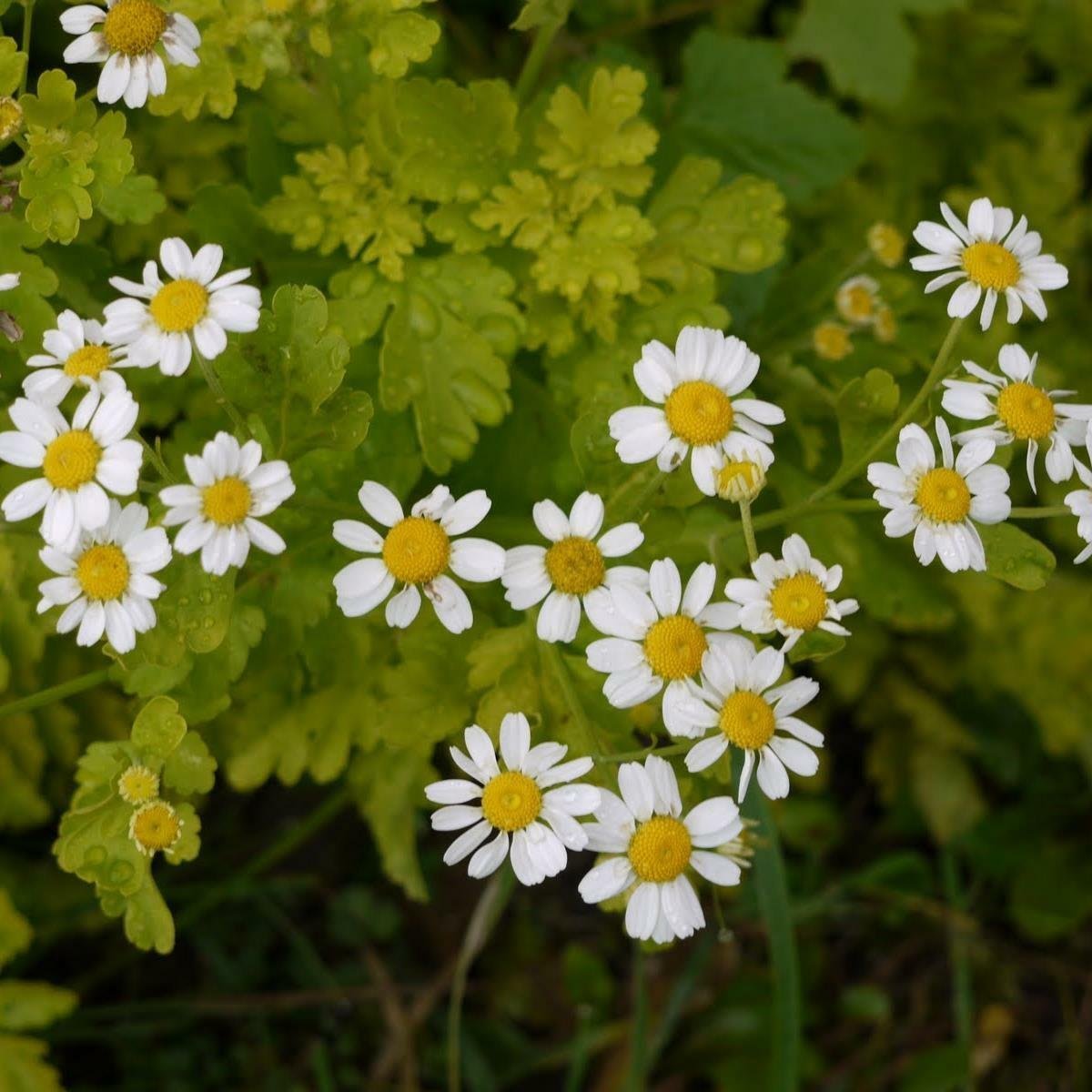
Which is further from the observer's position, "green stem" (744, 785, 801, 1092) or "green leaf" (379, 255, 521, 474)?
"green stem" (744, 785, 801, 1092)

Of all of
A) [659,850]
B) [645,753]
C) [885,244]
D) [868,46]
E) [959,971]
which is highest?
[868,46]

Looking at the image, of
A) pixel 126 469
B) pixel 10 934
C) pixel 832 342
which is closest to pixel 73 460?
pixel 126 469

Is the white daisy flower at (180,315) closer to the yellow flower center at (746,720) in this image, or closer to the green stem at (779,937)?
the yellow flower center at (746,720)

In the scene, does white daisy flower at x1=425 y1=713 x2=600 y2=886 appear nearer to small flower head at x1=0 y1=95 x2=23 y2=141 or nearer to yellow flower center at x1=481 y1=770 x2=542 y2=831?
yellow flower center at x1=481 y1=770 x2=542 y2=831

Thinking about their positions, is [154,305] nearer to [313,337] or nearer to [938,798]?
[313,337]

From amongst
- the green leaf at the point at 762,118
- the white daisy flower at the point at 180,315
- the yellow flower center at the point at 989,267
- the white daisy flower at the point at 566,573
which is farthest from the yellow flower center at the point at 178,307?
the green leaf at the point at 762,118

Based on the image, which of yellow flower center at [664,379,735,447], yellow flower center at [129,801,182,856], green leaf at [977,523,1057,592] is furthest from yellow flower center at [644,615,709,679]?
yellow flower center at [129,801,182,856]

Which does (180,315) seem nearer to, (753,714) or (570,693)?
(570,693)
